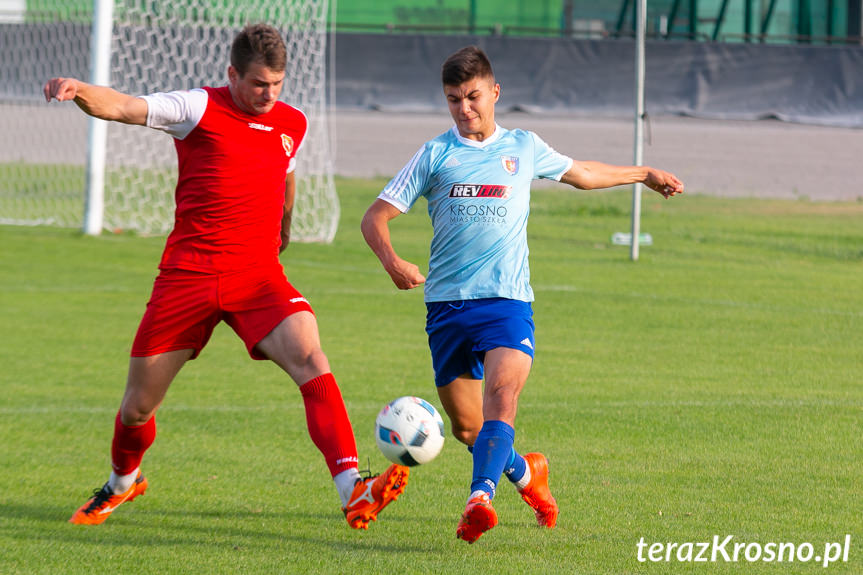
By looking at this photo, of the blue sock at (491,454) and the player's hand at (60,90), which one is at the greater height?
the player's hand at (60,90)

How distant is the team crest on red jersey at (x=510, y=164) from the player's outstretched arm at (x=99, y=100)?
152 centimetres

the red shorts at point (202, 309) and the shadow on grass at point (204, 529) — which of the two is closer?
the shadow on grass at point (204, 529)

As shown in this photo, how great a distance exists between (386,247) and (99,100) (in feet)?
4.22

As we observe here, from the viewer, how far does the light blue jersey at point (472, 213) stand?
5.06 m

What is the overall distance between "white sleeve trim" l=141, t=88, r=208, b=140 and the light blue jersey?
873 mm

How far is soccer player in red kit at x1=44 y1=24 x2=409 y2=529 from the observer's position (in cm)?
495

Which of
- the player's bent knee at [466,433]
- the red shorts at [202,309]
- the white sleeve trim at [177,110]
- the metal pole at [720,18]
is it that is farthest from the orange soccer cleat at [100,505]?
the metal pole at [720,18]

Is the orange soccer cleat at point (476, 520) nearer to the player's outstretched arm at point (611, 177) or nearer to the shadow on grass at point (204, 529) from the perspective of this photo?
the shadow on grass at point (204, 529)

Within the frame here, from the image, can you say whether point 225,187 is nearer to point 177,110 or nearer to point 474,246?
point 177,110

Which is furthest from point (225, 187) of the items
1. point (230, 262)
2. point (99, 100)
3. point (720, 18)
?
point (720, 18)

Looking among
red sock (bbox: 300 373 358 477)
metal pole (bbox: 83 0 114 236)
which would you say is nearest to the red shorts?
red sock (bbox: 300 373 358 477)

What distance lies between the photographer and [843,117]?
2150 centimetres

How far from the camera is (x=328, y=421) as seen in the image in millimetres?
4930

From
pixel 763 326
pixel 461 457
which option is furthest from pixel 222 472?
pixel 763 326
